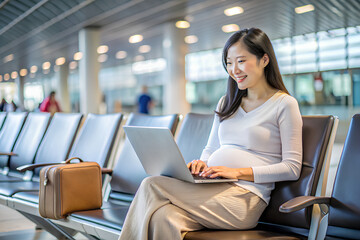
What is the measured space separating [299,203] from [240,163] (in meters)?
0.49

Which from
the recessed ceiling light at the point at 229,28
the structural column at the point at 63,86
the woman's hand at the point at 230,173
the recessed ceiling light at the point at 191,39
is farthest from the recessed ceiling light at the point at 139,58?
the woman's hand at the point at 230,173

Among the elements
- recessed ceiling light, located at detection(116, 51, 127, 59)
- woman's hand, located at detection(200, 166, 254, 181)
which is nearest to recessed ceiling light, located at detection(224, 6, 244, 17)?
woman's hand, located at detection(200, 166, 254, 181)

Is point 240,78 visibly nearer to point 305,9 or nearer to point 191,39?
point 305,9

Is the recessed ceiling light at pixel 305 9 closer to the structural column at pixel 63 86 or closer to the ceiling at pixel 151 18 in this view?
the ceiling at pixel 151 18

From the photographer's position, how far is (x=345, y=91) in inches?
548

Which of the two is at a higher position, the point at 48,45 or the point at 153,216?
the point at 48,45

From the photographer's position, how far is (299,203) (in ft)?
6.07

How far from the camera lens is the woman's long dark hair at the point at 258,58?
2326 mm

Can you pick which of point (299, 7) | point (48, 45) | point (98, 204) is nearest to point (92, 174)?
point (98, 204)

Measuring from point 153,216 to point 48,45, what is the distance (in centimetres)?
1781

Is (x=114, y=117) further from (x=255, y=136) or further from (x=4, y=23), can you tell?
(x=4, y=23)

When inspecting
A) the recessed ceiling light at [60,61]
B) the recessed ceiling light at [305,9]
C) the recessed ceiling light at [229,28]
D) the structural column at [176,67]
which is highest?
the recessed ceiling light at [60,61]

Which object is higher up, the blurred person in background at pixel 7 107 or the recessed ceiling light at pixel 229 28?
the recessed ceiling light at pixel 229 28

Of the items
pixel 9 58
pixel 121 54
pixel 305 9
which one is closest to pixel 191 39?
pixel 305 9
